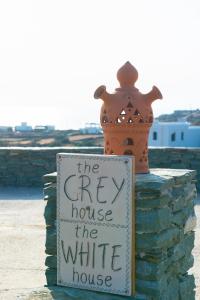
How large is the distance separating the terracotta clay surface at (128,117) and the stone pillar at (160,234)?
0.79 feet

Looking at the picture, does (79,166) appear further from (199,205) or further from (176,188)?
(199,205)

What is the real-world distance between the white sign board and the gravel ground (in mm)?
315

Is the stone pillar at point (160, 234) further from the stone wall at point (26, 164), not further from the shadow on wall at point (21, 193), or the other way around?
the stone wall at point (26, 164)

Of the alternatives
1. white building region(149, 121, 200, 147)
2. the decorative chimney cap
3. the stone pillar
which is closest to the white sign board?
the stone pillar

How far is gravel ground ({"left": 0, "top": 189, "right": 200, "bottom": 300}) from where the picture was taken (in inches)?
193

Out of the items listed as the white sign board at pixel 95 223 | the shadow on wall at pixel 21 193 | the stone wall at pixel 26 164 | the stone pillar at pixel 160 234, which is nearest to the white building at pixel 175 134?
the stone wall at pixel 26 164

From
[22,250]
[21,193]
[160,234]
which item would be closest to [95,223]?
[160,234]

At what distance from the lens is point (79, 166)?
12.2 feet

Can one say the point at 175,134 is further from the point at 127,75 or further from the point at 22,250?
the point at 127,75

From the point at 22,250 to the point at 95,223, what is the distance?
2724 millimetres

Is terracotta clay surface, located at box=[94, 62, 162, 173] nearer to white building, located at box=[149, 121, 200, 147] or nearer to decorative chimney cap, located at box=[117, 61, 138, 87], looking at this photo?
decorative chimney cap, located at box=[117, 61, 138, 87]

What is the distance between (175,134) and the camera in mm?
33875

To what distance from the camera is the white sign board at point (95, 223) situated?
11.7ft

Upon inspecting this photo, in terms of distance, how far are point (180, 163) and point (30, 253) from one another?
463 centimetres
